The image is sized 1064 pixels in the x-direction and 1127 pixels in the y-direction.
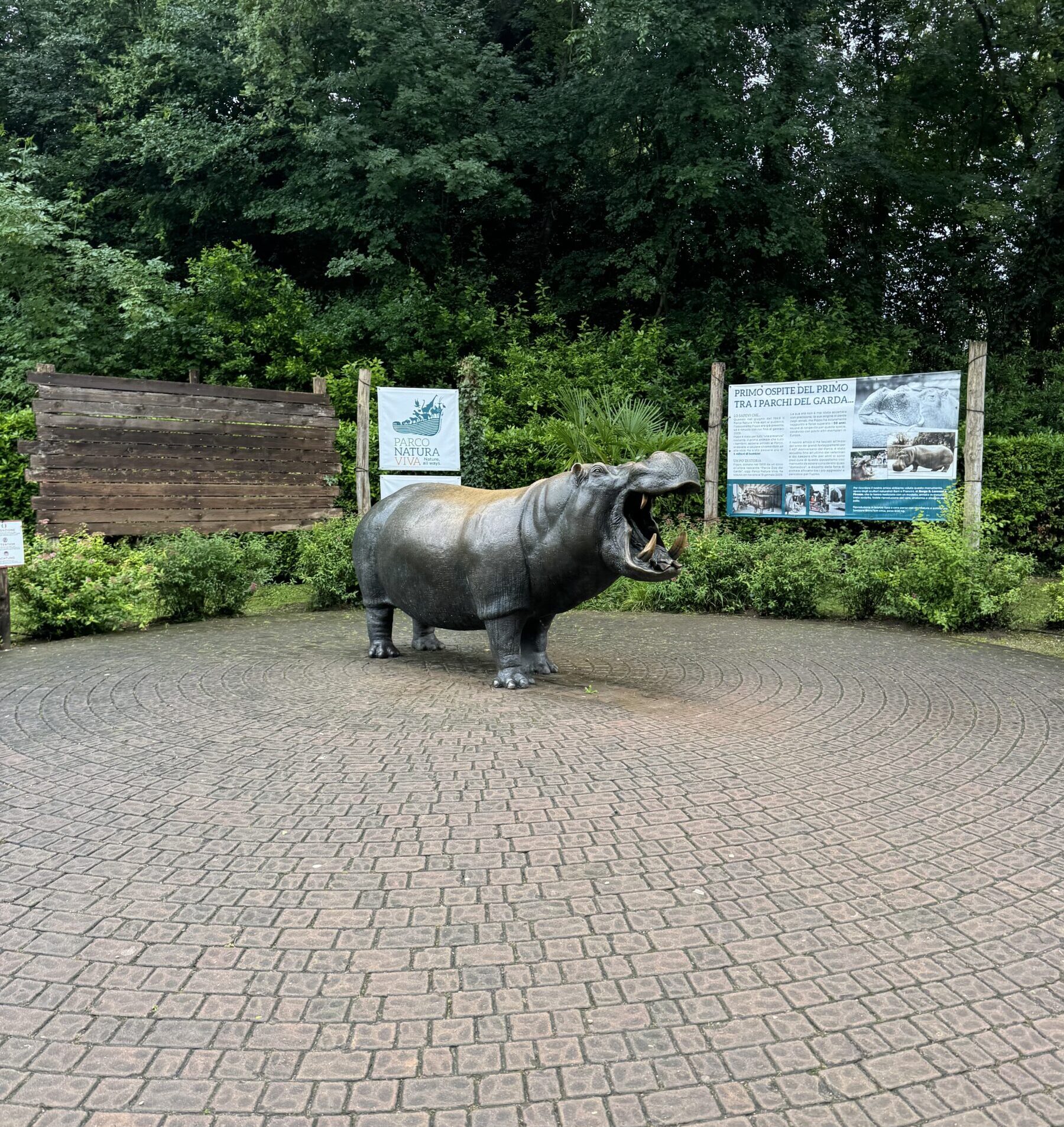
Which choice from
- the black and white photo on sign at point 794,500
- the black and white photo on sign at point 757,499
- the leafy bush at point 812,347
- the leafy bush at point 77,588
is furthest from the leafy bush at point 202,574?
the leafy bush at point 812,347

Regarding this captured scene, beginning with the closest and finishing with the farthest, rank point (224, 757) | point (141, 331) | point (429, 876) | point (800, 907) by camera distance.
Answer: point (800, 907), point (429, 876), point (224, 757), point (141, 331)

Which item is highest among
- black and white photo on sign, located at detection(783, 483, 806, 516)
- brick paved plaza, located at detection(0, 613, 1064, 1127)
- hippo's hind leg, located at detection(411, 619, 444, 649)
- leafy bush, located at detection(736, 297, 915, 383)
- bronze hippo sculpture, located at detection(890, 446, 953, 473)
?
leafy bush, located at detection(736, 297, 915, 383)

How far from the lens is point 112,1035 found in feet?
8.00

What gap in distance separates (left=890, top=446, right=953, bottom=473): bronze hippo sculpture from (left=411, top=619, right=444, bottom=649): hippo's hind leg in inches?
243

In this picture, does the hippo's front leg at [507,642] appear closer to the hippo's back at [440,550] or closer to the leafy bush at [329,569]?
the hippo's back at [440,550]

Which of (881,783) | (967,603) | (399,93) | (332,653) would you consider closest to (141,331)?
(399,93)

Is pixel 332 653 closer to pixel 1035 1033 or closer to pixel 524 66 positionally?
pixel 1035 1033

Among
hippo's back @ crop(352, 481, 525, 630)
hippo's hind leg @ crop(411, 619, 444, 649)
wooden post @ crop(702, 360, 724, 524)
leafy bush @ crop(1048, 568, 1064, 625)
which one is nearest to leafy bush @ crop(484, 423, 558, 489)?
wooden post @ crop(702, 360, 724, 524)

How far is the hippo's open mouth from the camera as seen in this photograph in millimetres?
5930

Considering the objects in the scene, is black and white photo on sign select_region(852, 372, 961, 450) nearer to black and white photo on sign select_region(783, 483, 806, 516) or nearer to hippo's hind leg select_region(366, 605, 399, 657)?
black and white photo on sign select_region(783, 483, 806, 516)

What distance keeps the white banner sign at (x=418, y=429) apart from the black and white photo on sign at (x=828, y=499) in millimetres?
4860

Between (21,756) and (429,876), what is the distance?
2.88 metres

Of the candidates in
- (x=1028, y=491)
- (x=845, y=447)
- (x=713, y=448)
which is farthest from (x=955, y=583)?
(x=1028, y=491)

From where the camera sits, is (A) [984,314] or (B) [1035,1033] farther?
(A) [984,314]
